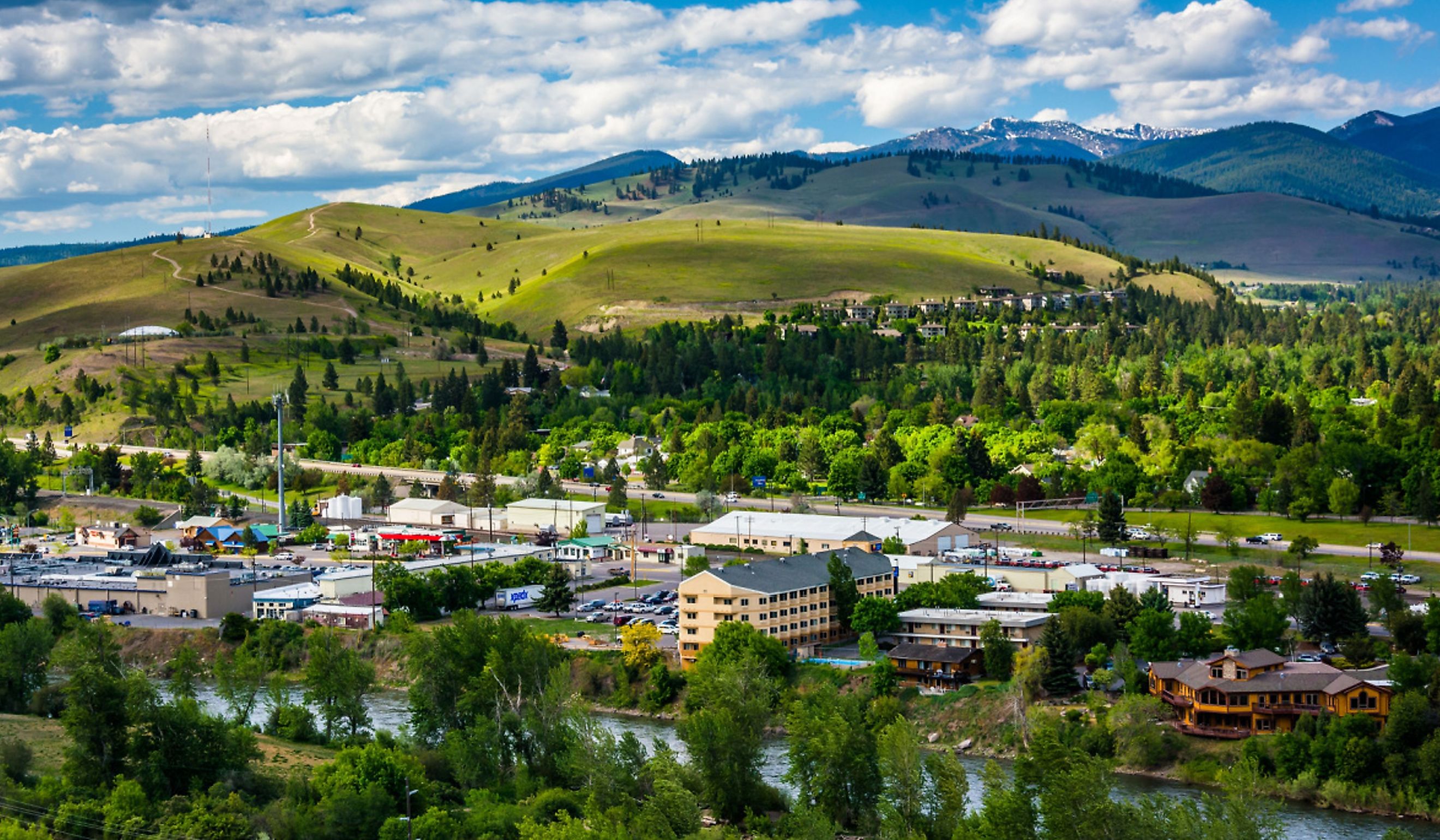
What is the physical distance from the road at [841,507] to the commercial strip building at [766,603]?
18.0 metres

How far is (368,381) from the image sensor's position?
132 metres

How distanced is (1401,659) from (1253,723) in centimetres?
430

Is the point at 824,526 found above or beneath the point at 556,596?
above

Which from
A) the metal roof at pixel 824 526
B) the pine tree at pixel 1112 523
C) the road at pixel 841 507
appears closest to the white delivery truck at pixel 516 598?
the metal roof at pixel 824 526

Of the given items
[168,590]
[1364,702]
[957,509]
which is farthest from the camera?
[957,509]

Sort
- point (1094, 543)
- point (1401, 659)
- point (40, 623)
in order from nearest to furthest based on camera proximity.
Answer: point (1401, 659) → point (40, 623) → point (1094, 543)

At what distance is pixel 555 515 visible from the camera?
89.1 meters

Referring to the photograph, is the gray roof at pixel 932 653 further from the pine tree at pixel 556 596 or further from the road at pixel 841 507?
the road at pixel 841 507

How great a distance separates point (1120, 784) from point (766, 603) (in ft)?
51.6

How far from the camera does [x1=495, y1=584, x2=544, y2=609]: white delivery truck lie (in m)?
67.9

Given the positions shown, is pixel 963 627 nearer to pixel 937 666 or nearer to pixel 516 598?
pixel 937 666

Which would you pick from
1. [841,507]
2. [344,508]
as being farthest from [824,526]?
[344,508]

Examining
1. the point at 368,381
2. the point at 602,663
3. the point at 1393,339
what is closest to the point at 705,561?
the point at 602,663

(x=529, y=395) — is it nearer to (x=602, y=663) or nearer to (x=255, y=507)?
(x=255, y=507)
